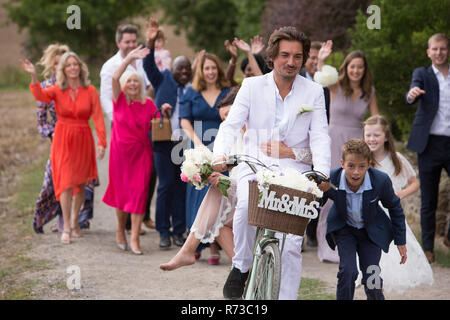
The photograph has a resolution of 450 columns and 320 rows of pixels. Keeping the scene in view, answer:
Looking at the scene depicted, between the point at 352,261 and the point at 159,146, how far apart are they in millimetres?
3759

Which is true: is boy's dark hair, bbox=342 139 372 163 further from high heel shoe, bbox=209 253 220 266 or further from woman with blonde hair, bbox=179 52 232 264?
high heel shoe, bbox=209 253 220 266

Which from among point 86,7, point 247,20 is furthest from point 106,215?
point 86,7

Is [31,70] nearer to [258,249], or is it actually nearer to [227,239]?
[227,239]

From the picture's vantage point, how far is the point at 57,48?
9.70m

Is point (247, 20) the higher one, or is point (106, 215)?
point (247, 20)

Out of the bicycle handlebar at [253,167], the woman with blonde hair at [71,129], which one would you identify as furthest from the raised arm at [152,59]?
the bicycle handlebar at [253,167]

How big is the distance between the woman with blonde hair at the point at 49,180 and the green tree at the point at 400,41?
14.0ft

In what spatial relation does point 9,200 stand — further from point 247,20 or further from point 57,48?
point 247,20

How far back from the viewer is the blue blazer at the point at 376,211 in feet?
18.9

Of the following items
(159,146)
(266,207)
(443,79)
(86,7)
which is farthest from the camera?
(86,7)

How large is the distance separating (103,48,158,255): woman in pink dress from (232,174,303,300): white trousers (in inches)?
134

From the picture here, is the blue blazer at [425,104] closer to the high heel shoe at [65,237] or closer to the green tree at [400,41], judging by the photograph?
the green tree at [400,41]

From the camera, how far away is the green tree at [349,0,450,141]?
9.99m

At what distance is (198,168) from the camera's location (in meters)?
5.22
